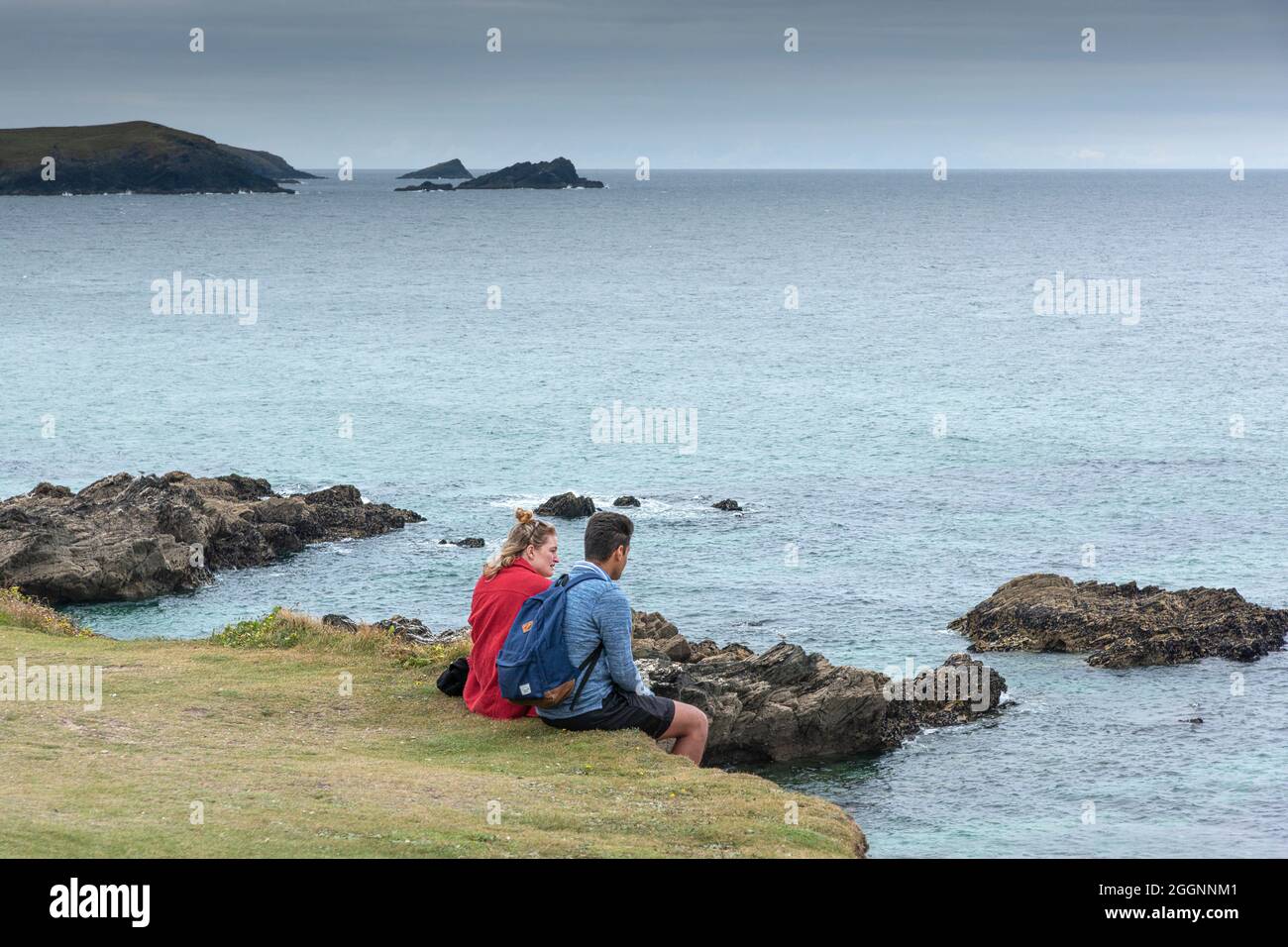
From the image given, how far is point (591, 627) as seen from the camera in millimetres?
14852

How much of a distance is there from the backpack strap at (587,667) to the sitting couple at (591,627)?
28 millimetres

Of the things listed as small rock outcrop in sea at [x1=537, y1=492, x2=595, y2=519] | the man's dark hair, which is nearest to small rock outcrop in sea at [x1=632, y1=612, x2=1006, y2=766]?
the man's dark hair

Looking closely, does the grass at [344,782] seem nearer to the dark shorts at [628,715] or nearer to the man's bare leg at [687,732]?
the dark shorts at [628,715]

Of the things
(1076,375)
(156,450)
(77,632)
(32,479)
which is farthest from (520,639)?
(1076,375)

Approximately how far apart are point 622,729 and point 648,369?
88.5 m

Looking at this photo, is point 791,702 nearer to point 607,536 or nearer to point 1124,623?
point 607,536

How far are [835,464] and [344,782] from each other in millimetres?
55165

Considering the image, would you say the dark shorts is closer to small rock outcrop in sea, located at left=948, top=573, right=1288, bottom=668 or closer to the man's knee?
the man's knee

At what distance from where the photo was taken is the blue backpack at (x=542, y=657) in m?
14.9

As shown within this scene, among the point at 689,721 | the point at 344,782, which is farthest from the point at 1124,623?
the point at 344,782

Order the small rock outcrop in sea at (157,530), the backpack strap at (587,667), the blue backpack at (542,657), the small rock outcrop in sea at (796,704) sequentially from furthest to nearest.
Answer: the small rock outcrop in sea at (157,530)
the small rock outcrop in sea at (796,704)
the backpack strap at (587,667)
the blue backpack at (542,657)

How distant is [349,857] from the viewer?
11672mm

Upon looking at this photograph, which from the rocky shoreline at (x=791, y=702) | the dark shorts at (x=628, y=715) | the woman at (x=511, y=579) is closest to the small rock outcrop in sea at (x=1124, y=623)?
the rocky shoreline at (x=791, y=702)
